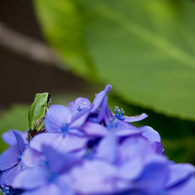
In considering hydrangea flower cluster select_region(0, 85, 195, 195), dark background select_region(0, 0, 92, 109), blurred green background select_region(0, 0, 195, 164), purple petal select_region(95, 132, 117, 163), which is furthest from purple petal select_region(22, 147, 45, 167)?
dark background select_region(0, 0, 92, 109)

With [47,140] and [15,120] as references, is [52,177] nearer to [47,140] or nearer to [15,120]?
[47,140]

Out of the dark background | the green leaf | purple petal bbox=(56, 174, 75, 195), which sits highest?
the dark background

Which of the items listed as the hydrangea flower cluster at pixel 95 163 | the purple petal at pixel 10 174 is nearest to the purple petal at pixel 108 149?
the hydrangea flower cluster at pixel 95 163

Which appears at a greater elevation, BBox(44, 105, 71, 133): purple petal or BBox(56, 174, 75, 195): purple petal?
BBox(44, 105, 71, 133): purple petal

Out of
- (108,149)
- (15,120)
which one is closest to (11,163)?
(108,149)

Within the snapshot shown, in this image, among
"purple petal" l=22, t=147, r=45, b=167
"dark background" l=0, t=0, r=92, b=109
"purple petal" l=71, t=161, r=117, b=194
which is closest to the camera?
"purple petal" l=71, t=161, r=117, b=194

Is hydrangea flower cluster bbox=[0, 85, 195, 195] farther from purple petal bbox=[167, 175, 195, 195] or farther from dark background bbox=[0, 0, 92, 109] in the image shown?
→ dark background bbox=[0, 0, 92, 109]
